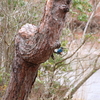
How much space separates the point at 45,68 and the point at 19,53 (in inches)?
87.5

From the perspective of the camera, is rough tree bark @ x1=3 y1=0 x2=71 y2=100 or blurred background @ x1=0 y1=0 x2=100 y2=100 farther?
blurred background @ x1=0 y1=0 x2=100 y2=100

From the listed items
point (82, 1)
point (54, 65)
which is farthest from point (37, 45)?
point (82, 1)

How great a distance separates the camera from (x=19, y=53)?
1501mm

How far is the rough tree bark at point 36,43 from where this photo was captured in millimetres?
1356

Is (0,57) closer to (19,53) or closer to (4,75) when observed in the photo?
(4,75)

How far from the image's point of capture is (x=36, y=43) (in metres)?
1.39

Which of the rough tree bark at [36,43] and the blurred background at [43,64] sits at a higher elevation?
the rough tree bark at [36,43]

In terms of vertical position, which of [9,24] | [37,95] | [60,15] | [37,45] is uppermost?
[60,15]

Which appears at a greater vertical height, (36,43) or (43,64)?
(36,43)

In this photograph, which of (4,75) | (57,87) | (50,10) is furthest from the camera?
(57,87)

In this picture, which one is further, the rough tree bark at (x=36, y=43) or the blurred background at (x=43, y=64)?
the blurred background at (x=43, y=64)

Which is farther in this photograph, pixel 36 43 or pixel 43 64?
pixel 43 64

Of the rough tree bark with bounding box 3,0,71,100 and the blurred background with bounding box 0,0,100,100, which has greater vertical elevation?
the rough tree bark with bounding box 3,0,71,100

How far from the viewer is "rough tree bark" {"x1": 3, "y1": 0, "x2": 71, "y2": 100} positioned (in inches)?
53.4
